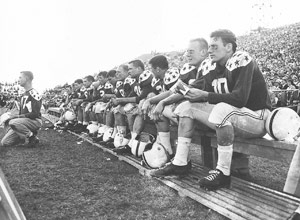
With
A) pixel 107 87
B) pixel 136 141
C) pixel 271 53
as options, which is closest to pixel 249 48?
pixel 271 53

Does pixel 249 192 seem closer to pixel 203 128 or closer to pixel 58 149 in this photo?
pixel 203 128

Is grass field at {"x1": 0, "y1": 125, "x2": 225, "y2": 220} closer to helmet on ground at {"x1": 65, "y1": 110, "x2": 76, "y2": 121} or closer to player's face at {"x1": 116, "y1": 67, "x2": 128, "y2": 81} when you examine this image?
player's face at {"x1": 116, "y1": 67, "x2": 128, "y2": 81}

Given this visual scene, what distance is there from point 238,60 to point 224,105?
41 cm

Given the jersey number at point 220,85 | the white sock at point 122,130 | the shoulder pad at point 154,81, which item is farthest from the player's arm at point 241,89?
the white sock at point 122,130

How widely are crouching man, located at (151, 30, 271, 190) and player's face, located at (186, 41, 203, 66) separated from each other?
1.12 feet

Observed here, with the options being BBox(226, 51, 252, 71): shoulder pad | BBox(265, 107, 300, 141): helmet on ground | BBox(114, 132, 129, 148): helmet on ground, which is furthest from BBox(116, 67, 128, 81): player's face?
BBox(265, 107, 300, 141): helmet on ground

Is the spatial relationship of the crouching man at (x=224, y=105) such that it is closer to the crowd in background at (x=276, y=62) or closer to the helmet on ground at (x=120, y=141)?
the helmet on ground at (x=120, y=141)

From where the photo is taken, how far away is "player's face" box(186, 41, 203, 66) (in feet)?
12.2

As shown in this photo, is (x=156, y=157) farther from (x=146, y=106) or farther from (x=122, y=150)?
(x=122, y=150)

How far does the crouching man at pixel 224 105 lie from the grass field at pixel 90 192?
12.5 inches

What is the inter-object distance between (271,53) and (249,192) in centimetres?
2591

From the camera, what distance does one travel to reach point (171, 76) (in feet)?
13.0

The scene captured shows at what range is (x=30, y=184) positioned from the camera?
329 centimetres

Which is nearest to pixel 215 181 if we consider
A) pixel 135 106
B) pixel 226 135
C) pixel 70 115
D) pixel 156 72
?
pixel 226 135
